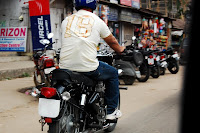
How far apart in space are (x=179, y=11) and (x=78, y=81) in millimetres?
25605

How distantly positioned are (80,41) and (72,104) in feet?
2.36

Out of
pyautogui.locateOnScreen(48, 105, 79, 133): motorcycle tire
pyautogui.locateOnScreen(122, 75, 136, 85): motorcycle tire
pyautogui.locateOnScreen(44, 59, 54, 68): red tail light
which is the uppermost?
pyautogui.locateOnScreen(44, 59, 54, 68): red tail light

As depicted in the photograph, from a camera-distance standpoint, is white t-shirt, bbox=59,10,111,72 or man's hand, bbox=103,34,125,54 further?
man's hand, bbox=103,34,125,54

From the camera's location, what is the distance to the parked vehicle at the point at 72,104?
125 inches

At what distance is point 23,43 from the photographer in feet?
40.3

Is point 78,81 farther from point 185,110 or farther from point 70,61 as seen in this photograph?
point 185,110

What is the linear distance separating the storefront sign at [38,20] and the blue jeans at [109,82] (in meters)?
8.26

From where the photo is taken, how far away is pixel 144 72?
1018 centimetres

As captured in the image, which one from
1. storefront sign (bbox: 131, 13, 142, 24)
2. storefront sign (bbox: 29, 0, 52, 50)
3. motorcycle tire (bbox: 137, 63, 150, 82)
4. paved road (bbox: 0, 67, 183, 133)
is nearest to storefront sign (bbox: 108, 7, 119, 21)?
storefront sign (bbox: 131, 13, 142, 24)

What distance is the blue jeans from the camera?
12.7 ft

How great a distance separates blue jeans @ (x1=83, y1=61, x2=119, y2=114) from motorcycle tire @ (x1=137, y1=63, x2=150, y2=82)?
19.8ft

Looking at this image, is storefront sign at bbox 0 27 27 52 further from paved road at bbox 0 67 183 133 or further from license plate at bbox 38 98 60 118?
license plate at bbox 38 98 60 118

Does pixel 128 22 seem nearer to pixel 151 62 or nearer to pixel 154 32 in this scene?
pixel 154 32

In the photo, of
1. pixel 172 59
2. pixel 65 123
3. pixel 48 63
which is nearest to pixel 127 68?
pixel 48 63
